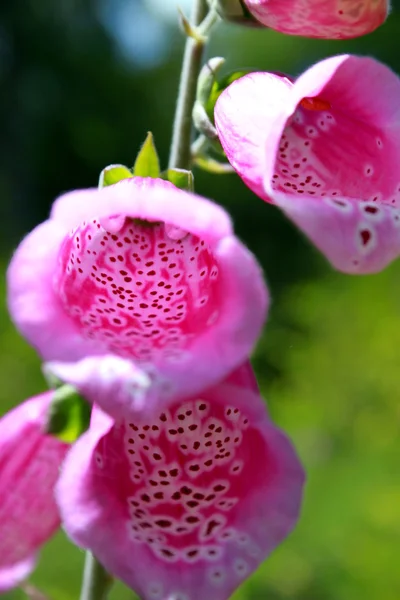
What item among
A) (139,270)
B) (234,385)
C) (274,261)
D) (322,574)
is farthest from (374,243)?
(274,261)

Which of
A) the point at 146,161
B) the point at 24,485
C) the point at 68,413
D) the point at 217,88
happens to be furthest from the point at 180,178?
the point at 24,485

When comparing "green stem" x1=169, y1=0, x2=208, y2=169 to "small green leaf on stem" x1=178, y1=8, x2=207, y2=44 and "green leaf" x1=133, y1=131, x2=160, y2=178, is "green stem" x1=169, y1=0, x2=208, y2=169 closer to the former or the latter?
"small green leaf on stem" x1=178, y1=8, x2=207, y2=44

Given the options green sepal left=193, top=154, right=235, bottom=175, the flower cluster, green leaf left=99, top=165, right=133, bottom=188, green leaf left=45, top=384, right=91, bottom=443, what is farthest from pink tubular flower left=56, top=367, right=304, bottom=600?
green sepal left=193, top=154, right=235, bottom=175

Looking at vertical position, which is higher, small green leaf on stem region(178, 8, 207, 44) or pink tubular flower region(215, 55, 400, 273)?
small green leaf on stem region(178, 8, 207, 44)

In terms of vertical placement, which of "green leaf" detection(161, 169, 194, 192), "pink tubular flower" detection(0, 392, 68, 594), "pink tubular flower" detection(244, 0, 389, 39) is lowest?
"pink tubular flower" detection(0, 392, 68, 594)

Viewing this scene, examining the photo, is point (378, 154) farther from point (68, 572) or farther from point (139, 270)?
point (68, 572)
